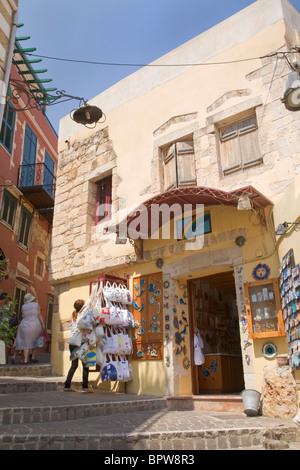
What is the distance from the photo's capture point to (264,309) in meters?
5.76

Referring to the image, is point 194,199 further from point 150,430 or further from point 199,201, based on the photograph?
point 150,430

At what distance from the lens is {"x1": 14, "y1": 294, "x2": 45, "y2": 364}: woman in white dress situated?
8.42m

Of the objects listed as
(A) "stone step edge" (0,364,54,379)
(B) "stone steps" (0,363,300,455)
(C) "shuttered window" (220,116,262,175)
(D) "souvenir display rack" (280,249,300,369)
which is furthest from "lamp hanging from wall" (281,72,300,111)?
(A) "stone step edge" (0,364,54,379)

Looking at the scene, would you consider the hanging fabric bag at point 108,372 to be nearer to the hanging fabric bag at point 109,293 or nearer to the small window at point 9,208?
the hanging fabric bag at point 109,293

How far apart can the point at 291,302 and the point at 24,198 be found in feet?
34.5

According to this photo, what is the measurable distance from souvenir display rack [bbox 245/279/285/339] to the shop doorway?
1664 mm

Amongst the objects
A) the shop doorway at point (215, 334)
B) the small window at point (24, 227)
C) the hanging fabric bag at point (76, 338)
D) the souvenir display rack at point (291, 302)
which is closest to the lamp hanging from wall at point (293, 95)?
the souvenir display rack at point (291, 302)

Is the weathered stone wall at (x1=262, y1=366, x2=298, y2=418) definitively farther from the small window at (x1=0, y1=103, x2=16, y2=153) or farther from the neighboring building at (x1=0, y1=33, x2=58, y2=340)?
the small window at (x1=0, y1=103, x2=16, y2=153)

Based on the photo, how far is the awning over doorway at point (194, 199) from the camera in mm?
5781

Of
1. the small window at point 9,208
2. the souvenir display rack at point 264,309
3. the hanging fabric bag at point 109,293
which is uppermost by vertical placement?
the small window at point 9,208

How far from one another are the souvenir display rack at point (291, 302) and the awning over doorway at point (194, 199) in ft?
3.44

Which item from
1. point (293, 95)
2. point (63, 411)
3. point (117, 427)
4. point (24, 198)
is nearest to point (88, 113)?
point (293, 95)
